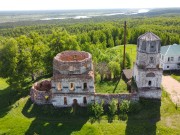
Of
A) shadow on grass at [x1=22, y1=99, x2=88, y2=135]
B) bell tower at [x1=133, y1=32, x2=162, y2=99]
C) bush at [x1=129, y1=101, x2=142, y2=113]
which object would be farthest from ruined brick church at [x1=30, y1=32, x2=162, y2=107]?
shadow on grass at [x1=22, y1=99, x2=88, y2=135]

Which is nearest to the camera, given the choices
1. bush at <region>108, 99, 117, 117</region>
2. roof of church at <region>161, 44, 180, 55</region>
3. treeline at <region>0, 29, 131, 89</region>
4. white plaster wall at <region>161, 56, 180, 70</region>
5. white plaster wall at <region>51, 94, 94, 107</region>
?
bush at <region>108, 99, 117, 117</region>

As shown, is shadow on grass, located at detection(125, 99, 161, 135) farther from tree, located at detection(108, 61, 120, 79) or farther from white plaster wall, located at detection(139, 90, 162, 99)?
tree, located at detection(108, 61, 120, 79)

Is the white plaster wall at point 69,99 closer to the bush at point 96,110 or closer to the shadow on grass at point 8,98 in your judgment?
the bush at point 96,110

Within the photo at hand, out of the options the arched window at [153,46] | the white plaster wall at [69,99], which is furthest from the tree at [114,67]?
the white plaster wall at [69,99]

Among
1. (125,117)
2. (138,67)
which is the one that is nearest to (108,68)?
(138,67)

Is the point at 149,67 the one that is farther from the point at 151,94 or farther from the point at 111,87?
the point at 111,87
